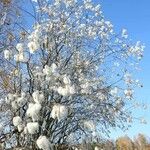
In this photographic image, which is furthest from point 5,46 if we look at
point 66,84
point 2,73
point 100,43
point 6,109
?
point 66,84

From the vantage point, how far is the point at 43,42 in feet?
57.3

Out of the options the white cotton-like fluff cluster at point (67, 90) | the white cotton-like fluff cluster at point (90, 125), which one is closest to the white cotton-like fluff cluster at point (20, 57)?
the white cotton-like fluff cluster at point (67, 90)

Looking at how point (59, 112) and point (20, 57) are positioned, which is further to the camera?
point (20, 57)

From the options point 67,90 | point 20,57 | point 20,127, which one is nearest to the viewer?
point 67,90

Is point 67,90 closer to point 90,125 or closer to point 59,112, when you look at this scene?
point 59,112

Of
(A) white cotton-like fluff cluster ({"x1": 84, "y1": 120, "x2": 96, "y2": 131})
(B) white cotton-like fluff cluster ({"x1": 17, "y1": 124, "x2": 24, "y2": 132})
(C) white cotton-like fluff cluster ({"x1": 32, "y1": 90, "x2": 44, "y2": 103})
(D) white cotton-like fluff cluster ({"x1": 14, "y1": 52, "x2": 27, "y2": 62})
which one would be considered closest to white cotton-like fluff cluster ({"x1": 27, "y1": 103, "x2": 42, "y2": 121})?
(C) white cotton-like fluff cluster ({"x1": 32, "y1": 90, "x2": 44, "y2": 103})

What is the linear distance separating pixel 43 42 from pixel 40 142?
5825 mm

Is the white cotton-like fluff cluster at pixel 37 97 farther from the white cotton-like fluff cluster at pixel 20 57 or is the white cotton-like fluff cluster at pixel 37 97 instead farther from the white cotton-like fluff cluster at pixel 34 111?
the white cotton-like fluff cluster at pixel 20 57

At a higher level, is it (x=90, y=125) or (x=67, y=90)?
(x=67, y=90)

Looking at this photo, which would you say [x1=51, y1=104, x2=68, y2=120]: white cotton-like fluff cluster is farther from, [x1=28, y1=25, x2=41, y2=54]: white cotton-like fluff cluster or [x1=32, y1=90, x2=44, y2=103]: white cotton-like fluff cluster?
[x1=28, y1=25, x2=41, y2=54]: white cotton-like fluff cluster

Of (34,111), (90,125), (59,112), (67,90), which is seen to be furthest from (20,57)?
(59,112)

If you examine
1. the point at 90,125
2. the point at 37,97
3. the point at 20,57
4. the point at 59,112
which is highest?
the point at 20,57

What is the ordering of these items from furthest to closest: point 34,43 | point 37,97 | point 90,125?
point 34,43, point 90,125, point 37,97

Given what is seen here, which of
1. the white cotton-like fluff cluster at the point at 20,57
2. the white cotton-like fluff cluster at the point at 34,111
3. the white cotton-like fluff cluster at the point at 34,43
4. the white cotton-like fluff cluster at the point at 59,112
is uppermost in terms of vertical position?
the white cotton-like fluff cluster at the point at 34,43
